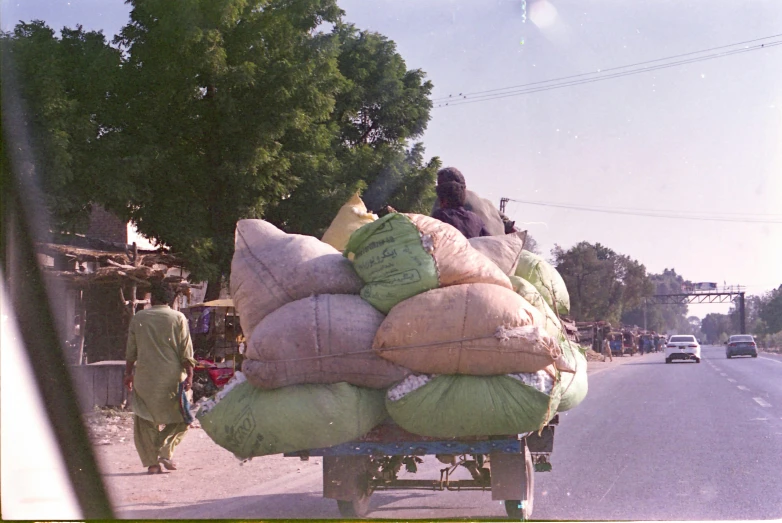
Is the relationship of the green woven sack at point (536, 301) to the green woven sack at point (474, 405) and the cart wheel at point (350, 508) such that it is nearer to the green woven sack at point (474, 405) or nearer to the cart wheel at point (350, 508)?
the green woven sack at point (474, 405)

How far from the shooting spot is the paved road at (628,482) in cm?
611

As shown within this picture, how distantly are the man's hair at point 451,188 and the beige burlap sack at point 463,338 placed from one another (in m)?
1.60

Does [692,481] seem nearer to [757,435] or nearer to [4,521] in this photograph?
[757,435]

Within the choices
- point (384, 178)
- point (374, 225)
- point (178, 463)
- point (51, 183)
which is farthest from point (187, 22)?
point (374, 225)

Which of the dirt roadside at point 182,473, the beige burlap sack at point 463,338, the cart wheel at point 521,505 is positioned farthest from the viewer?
the dirt roadside at point 182,473

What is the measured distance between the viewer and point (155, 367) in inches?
289

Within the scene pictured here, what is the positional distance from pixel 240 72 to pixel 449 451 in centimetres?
1013

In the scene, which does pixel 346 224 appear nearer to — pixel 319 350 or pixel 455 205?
pixel 455 205

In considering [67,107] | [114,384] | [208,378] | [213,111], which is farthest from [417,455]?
[213,111]

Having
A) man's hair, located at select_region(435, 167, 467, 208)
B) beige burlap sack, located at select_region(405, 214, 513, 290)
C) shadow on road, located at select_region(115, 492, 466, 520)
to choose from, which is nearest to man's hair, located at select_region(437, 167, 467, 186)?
man's hair, located at select_region(435, 167, 467, 208)

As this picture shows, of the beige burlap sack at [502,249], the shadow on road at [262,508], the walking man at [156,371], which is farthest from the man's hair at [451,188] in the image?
the walking man at [156,371]

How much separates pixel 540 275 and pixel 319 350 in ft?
6.95

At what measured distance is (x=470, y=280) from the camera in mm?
4520

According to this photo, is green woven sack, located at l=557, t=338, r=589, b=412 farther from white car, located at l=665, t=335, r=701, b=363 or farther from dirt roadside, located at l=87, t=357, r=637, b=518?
white car, located at l=665, t=335, r=701, b=363
